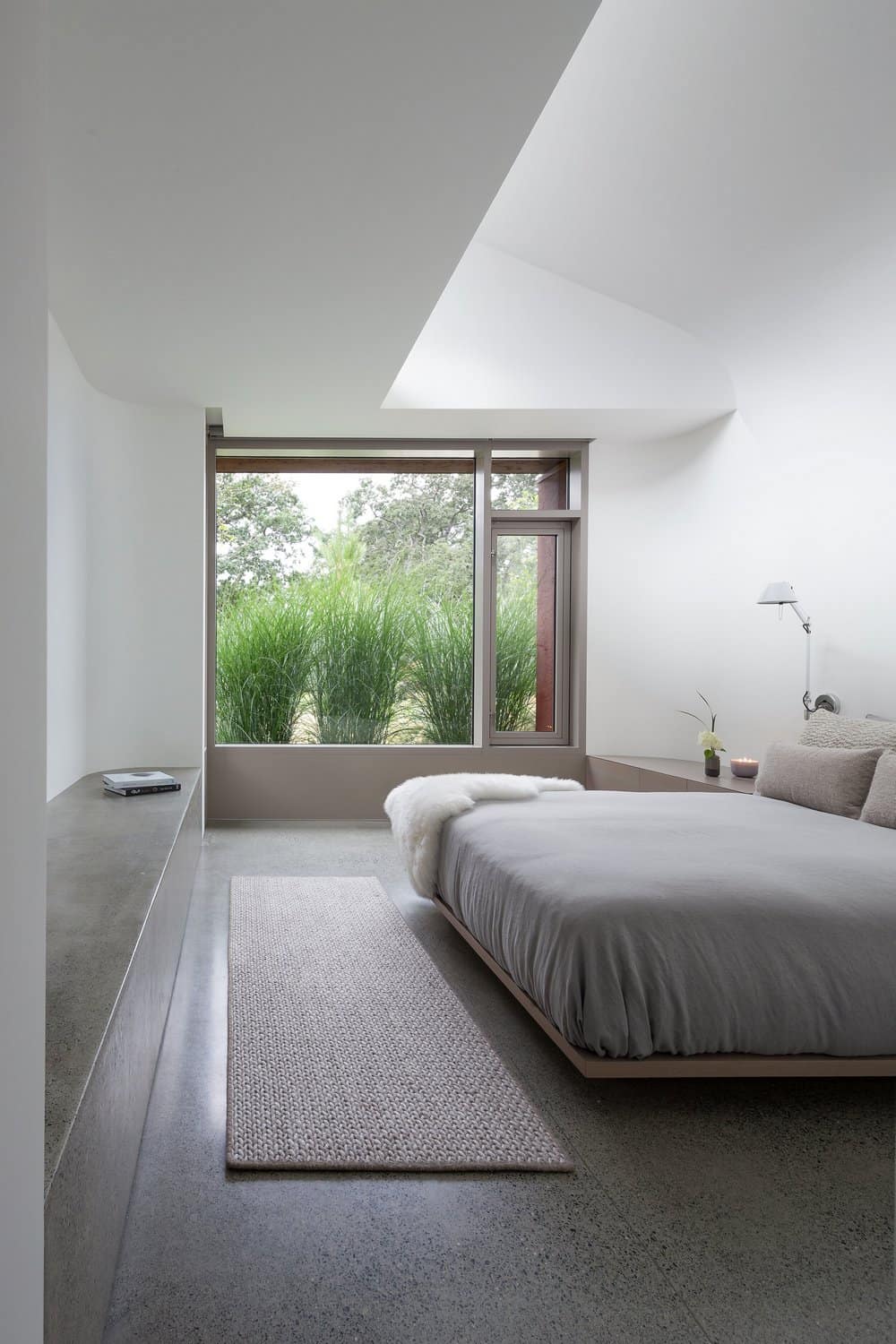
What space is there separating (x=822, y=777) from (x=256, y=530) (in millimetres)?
3967

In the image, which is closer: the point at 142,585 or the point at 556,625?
the point at 142,585

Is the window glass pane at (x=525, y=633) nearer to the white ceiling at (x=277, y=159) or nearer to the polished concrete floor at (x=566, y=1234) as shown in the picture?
the white ceiling at (x=277, y=159)

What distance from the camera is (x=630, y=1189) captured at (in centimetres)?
189

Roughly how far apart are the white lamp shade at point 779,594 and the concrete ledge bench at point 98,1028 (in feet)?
10.6

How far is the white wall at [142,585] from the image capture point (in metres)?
5.06

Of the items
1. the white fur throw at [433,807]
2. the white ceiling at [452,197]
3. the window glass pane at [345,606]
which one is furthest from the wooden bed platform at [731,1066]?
the window glass pane at [345,606]

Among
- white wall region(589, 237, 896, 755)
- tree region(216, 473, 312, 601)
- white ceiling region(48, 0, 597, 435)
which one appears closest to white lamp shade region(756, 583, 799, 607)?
white wall region(589, 237, 896, 755)

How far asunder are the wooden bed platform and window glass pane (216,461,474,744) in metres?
4.02

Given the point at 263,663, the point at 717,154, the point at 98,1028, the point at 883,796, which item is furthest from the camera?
the point at 263,663

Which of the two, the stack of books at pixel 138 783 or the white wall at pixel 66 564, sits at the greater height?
the white wall at pixel 66 564

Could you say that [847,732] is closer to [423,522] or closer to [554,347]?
[554,347]

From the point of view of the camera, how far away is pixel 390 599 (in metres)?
6.10

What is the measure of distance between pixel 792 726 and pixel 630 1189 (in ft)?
12.1

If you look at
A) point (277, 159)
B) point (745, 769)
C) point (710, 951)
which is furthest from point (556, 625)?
point (710, 951)
